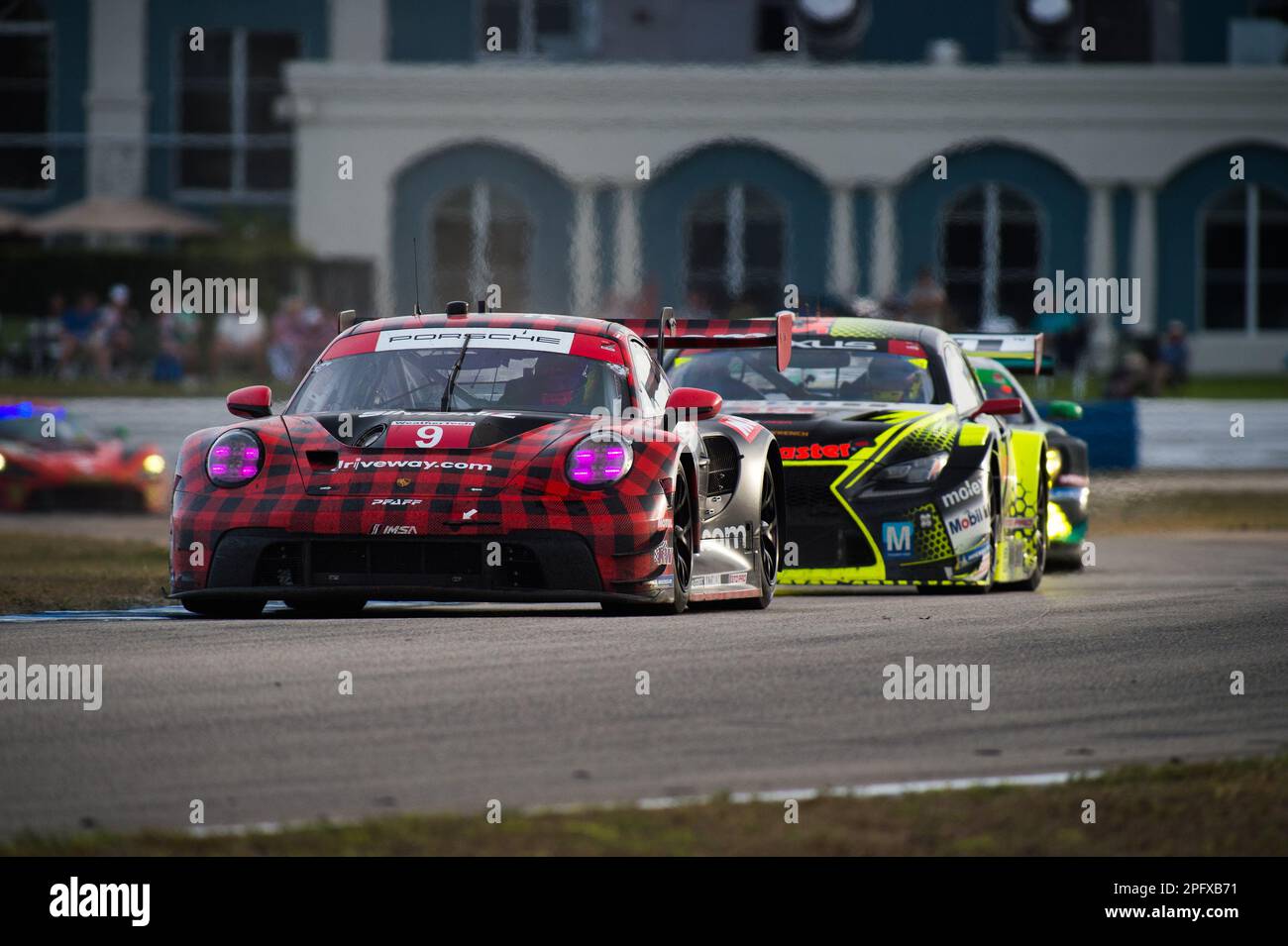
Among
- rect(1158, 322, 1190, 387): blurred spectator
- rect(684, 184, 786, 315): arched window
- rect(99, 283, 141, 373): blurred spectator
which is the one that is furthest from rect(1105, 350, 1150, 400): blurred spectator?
rect(99, 283, 141, 373): blurred spectator

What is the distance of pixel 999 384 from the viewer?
15250 millimetres

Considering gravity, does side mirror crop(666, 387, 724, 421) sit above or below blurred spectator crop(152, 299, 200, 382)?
below

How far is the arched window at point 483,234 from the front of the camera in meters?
39.9

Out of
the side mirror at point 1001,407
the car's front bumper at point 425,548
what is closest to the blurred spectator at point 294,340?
the side mirror at point 1001,407

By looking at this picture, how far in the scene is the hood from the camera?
9.38 m

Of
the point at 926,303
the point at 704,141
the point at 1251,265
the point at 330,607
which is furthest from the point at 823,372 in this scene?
the point at 1251,265

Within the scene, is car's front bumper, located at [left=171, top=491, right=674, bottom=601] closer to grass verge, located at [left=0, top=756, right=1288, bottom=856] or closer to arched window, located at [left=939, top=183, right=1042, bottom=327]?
grass verge, located at [left=0, top=756, right=1288, bottom=856]

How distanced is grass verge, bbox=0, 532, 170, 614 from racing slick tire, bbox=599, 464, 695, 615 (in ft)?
8.23

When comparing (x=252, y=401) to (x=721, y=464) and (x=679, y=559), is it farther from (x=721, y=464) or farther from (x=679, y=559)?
(x=721, y=464)

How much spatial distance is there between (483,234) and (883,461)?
93.8 ft

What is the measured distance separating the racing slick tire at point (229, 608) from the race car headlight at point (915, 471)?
3.24 metres

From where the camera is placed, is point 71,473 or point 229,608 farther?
point 71,473

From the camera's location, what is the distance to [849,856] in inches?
218
